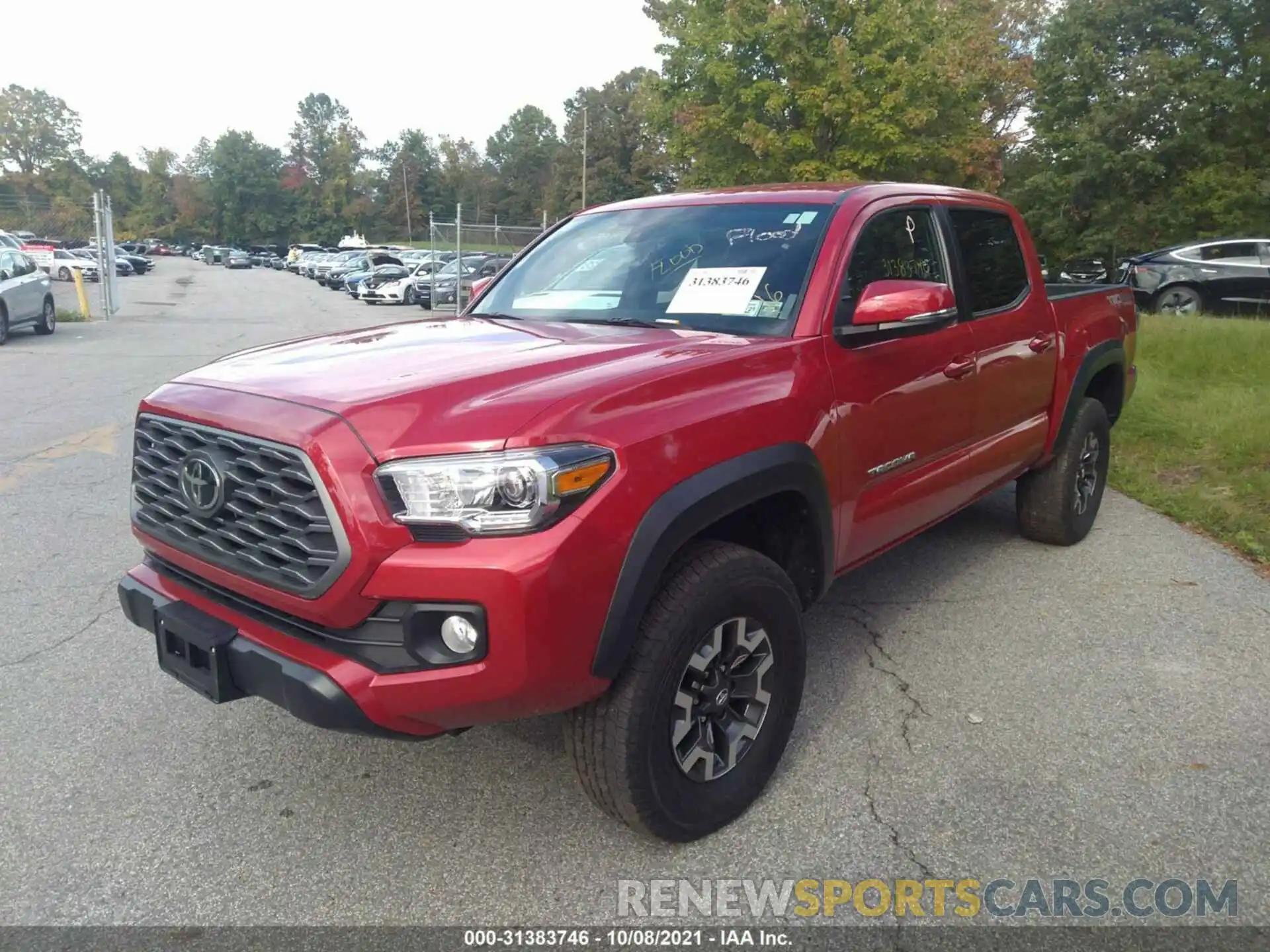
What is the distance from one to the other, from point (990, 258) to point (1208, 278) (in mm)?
12893

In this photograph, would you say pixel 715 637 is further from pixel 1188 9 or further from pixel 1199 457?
pixel 1188 9

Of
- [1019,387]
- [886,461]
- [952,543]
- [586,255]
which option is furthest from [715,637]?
[952,543]

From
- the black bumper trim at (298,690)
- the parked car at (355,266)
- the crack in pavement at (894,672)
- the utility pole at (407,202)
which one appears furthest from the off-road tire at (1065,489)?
the utility pole at (407,202)

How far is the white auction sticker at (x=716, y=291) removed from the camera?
325cm

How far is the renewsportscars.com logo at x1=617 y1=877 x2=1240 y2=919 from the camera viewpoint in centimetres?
243

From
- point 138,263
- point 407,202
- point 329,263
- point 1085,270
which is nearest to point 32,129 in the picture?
point 407,202

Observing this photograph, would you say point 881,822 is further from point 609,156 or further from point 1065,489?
point 609,156

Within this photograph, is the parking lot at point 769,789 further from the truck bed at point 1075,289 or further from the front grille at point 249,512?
the truck bed at point 1075,289

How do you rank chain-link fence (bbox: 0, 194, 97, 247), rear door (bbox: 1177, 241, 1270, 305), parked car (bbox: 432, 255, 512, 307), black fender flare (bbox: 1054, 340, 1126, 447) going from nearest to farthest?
black fender flare (bbox: 1054, 340, 1126, 447) < rear door (bbox: 1177, 241, 1270, 305) < parked car (bbox: 432, 255, 512, 307) < chain-link fence (bbox: 0, 194, 97, 247)

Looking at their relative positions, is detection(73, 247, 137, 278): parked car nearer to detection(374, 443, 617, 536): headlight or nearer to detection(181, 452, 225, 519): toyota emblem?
detection(181, 452, 225, 519): toyota emblem

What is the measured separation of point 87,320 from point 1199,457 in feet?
67.5

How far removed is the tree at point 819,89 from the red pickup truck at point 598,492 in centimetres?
1793

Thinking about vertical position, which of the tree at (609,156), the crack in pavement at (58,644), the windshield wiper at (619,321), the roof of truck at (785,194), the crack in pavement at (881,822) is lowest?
the crack in pavement at (58,644)

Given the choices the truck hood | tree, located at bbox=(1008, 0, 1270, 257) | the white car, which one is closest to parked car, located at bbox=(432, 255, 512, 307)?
the white car
